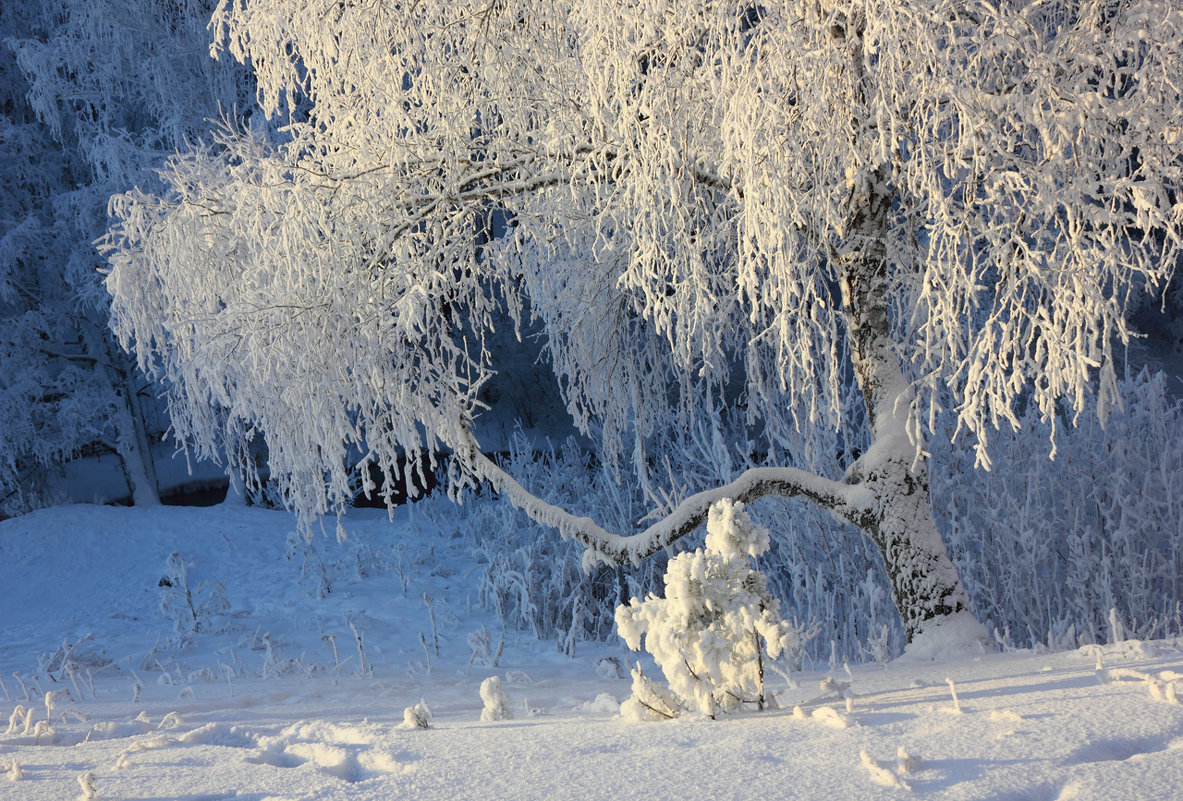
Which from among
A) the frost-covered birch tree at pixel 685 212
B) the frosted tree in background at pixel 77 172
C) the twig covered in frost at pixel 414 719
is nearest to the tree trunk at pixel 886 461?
the frost-covered birch tree at pixel 685 212

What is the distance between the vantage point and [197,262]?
4828mm

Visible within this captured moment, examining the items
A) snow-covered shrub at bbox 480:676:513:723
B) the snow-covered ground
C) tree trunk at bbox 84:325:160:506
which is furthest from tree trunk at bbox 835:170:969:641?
tree trunk at bbox 84:325:160:506


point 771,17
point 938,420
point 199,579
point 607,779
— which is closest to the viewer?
point 607,779

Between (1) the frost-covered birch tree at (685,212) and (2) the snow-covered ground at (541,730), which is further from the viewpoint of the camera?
(1) the frost-covered birch tree at (685,212)

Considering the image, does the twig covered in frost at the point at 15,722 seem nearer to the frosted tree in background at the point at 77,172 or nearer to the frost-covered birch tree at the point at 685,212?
the frost-covered birch tree at the point at 685,212

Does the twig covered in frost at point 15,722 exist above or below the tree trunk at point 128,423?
below

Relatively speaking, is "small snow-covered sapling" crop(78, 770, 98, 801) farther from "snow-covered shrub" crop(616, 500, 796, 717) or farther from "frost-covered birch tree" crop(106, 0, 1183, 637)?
"frost-covered birch tree" crop(106, 0, 1183, 637)

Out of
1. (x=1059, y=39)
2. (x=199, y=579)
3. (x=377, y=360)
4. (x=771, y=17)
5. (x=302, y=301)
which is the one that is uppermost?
(x=771, y=17)

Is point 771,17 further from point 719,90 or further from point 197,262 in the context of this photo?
point 197,262

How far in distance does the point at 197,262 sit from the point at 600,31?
8.10 feet

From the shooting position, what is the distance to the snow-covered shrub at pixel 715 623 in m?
2.74

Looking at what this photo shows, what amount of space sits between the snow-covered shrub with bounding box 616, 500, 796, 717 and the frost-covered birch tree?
44.1 inches

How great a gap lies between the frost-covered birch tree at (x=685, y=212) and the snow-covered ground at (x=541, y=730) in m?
0.99

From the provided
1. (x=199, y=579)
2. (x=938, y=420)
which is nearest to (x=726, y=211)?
(x=938, y=420)
